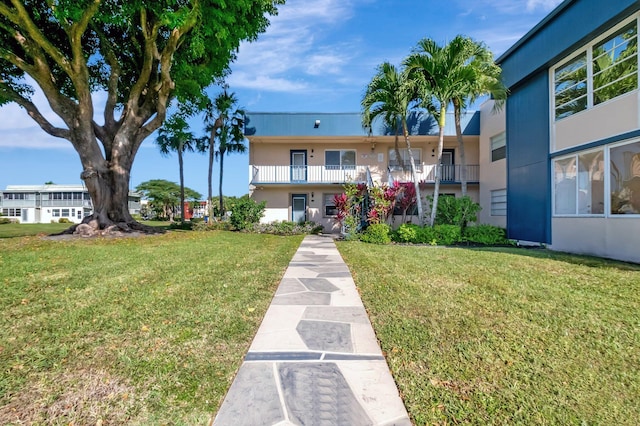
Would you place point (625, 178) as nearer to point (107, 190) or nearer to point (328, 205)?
point (328, 205)

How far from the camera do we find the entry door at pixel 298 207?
16.8 m

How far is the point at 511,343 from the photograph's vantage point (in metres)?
2.86

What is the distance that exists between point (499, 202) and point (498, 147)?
224 cm

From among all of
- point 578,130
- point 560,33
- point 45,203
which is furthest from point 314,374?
point 45,203

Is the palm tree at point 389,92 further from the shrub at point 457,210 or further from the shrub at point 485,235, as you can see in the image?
the shrub at point 485,235

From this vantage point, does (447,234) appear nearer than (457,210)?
Yes

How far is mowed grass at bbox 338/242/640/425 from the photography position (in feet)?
6.62

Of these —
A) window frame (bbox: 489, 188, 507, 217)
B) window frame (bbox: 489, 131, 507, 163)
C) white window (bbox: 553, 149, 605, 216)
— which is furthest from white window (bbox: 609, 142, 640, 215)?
window frame (bbox: 489, 131, 507, 163)

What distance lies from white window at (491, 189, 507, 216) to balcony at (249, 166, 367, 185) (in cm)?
556

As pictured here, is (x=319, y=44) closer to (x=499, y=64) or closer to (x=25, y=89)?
(x=499, y=64)

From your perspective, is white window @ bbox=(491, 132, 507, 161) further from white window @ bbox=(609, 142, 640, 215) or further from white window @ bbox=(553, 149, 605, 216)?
white window @ bbox=(609, 142, 640, 215)

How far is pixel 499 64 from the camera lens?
37.6 feet

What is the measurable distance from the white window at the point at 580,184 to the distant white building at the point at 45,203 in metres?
55.9

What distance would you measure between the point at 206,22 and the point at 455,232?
33.7 ft
